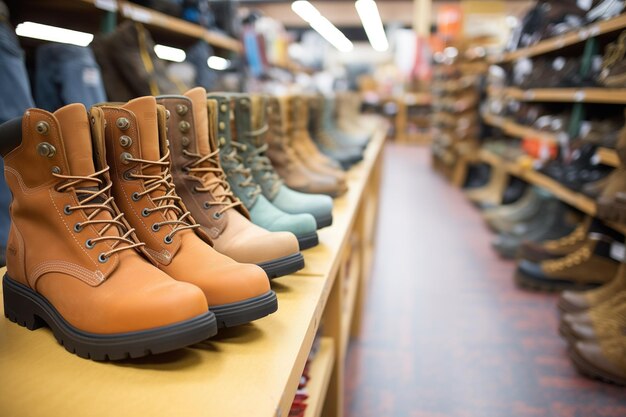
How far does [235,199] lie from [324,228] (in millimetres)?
405

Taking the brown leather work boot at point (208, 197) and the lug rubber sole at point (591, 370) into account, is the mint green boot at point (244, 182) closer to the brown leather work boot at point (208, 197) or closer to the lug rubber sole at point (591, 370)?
the brown leather work boot at point (208, 197)

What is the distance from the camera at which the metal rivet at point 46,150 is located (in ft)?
2.34

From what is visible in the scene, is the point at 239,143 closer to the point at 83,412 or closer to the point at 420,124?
the point at 83,412

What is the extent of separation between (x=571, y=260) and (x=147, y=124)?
7.87ft

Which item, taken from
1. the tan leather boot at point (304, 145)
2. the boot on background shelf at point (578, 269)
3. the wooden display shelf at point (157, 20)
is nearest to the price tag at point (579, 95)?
the boot on background shelf at point (578, 269)

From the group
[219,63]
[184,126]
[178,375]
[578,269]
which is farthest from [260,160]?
[219,63]

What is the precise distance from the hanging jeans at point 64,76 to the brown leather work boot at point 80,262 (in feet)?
3.29

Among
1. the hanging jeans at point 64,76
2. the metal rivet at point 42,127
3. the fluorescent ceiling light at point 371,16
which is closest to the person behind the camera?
the metal rivet at point 42,127

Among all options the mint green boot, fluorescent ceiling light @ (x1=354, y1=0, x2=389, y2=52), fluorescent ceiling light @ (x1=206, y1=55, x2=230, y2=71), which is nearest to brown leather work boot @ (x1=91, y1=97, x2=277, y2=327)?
the mint green boot

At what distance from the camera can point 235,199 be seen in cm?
104

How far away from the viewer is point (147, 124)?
2.64 feet

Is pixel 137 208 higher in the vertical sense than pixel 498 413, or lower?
higher

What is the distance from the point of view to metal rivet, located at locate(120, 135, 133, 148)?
788 millimetres

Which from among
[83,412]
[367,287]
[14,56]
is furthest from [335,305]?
[367,287]
